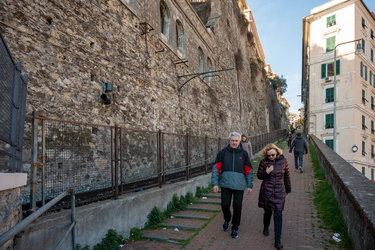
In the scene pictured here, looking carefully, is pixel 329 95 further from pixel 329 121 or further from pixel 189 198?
pixel 189 198

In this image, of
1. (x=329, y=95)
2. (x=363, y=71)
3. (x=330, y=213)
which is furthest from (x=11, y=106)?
(x=363, y=71)

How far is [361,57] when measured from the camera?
2745cm

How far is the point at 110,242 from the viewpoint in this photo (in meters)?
4.18

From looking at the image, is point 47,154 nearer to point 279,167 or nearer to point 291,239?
point 279,167

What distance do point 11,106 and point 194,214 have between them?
14.0ft

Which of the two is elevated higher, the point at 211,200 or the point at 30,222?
the point at 30,222

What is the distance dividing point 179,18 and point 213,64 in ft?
18.5

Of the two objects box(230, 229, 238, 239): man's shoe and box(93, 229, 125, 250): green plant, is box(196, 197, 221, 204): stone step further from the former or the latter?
box(93, 229, 125, 250): green plant

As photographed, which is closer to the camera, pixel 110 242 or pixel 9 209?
pixel 9 209

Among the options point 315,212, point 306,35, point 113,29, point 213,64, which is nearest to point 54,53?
point 113,29

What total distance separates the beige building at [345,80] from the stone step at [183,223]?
24.4 meters

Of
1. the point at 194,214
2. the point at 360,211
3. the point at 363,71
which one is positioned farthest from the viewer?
the point at 363,71

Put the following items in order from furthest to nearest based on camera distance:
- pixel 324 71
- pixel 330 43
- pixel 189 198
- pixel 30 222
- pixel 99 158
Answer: pixel 330 43 → pixel 324 71 → pixel 189 198 → pixel 99 158 → pixel 30 222

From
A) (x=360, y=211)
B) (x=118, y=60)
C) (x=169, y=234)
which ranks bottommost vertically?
(x=169, y=234)
